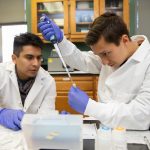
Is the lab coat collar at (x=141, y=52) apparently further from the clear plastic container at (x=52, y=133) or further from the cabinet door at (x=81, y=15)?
the cabinet door at (x=81, y=15)

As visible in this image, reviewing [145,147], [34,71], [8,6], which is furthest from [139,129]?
[8,6]

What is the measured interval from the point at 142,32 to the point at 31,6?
5.69 feet

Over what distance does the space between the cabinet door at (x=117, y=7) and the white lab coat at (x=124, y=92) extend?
85.6 inches

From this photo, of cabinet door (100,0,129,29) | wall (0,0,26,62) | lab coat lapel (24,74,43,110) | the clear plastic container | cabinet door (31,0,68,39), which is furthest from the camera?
wall (0,0,26,62)

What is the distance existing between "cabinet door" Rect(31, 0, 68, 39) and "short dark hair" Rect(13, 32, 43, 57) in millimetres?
1843

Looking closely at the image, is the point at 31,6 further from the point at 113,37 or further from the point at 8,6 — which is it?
the point at 113,37

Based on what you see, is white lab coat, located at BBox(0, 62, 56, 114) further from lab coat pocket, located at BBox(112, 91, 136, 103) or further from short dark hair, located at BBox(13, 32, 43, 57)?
lab coat pocket, located at BBox(112, 91, 136, 103)

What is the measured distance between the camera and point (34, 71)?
1.73 meters

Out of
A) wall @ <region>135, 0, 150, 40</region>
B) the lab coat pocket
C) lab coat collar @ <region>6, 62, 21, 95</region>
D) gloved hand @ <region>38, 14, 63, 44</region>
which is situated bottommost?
the lab coat pocket

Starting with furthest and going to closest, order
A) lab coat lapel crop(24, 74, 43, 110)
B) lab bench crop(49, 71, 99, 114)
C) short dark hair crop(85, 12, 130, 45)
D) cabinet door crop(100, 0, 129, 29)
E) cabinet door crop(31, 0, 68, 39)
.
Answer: cabinet door crop(31, 0, 68, 39), cabinet door crop(100, 0, 129, 29), lab bench crop(49, 71, 99, 114), lab coat lapel crop(24, 74, 43, 110), short dark hair crop(85, 12, 130, 45)

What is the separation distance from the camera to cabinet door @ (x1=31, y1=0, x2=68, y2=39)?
11.9 ft

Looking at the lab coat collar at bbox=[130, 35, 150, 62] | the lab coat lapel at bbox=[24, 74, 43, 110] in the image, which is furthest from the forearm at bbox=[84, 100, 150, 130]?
the lab coat lapel at bbox=[24, 74, 43, 110]

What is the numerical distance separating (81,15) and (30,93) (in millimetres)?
2337

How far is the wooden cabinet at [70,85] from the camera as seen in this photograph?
10.3ft
